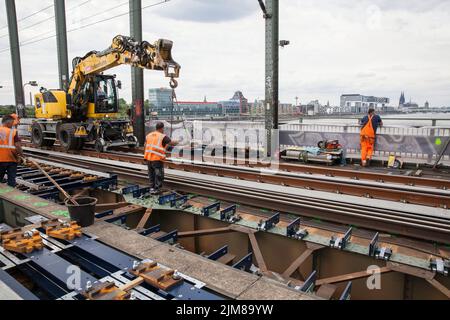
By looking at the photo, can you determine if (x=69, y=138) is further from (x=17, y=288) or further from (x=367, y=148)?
(x=17, y=288)

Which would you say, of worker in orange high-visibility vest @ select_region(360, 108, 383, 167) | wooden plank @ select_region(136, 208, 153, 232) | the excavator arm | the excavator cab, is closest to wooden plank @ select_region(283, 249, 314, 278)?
wooden plank @ select_region(136, 208, 153, 232)

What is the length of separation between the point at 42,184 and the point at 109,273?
5.21 m

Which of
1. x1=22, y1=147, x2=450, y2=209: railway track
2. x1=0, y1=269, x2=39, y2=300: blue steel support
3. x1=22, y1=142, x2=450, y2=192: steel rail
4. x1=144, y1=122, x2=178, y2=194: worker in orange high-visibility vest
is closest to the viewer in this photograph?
x1=0, y1=269, x2=39, y2=300: blue steel support

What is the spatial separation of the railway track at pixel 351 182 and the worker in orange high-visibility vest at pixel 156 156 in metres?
2.17

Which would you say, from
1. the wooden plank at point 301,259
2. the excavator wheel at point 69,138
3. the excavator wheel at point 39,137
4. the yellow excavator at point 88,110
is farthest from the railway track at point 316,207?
the excavator wheel at point 39,137

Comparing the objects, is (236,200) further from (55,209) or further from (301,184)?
(55,209)

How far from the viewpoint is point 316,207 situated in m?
5.86

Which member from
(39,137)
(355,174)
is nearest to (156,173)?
(355,174)

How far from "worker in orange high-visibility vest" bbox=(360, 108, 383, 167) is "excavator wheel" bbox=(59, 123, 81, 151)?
39.7 ft

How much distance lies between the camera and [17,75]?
27250mm

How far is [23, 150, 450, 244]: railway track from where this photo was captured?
5.01m

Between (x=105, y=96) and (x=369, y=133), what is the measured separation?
11473 millimetres

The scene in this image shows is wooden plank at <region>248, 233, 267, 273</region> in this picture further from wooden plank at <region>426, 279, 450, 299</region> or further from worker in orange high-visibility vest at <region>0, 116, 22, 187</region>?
worker in orange high-visibility vest at <region>0, 116, 22, 187</region>
